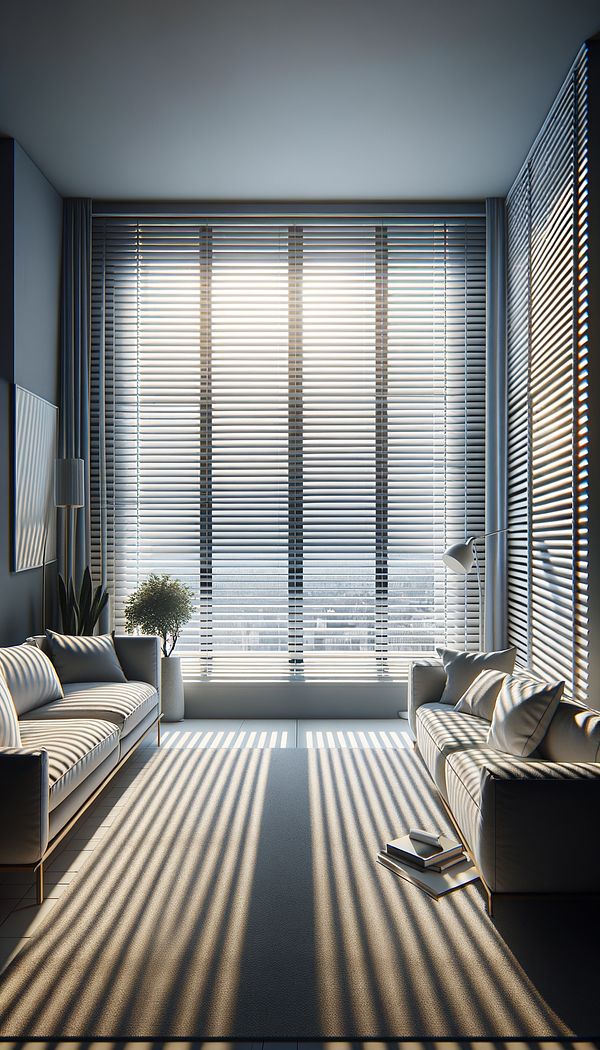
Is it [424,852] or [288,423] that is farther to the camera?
[288,423]

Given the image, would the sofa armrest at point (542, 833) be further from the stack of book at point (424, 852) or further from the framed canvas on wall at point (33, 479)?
the framed canvas on wall at point (33, 479)

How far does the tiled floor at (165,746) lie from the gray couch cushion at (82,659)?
1.70 ft

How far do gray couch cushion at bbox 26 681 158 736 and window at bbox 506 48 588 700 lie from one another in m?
2.19

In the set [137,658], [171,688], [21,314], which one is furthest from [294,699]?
[21,314]

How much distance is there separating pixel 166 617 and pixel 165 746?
32.3 inches

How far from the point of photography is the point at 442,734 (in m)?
3.14

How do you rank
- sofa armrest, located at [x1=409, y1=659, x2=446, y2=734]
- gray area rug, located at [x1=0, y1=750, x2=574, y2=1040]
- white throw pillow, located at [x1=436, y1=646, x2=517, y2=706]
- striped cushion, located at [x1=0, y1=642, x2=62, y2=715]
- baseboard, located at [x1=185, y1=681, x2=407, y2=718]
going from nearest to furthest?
gray area rug, located at [x1=0, y1=750, x2=574, y2=1040] < striped cushion, located at [x1=0, y1=642, x2=62, y2=715] < white throw pillow, located at [x1=436, y1=646, x2=517, y2=706] < sofa armrest, located at [x1=409, y1=659, x2=446, y2=734] < baseboard, located at [x1=185, y1=681, x2=407, y2=718]

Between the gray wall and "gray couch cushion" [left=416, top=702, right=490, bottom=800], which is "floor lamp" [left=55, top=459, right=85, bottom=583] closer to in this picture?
the gray wall

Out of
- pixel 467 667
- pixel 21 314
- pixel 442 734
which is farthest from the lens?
pixel 21 314

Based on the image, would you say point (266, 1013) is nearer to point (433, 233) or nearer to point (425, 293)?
point (425, 293)

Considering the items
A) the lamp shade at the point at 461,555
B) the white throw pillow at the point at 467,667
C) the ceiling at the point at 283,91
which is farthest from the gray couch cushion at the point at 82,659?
the ceiling at the point at 283,91

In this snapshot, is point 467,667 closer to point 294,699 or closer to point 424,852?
point 424,852

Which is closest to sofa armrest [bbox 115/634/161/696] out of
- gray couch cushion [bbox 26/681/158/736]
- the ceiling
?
gray couch cushion [bbox 26/681/158/736]

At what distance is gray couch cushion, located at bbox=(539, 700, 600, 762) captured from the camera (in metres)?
2.42
